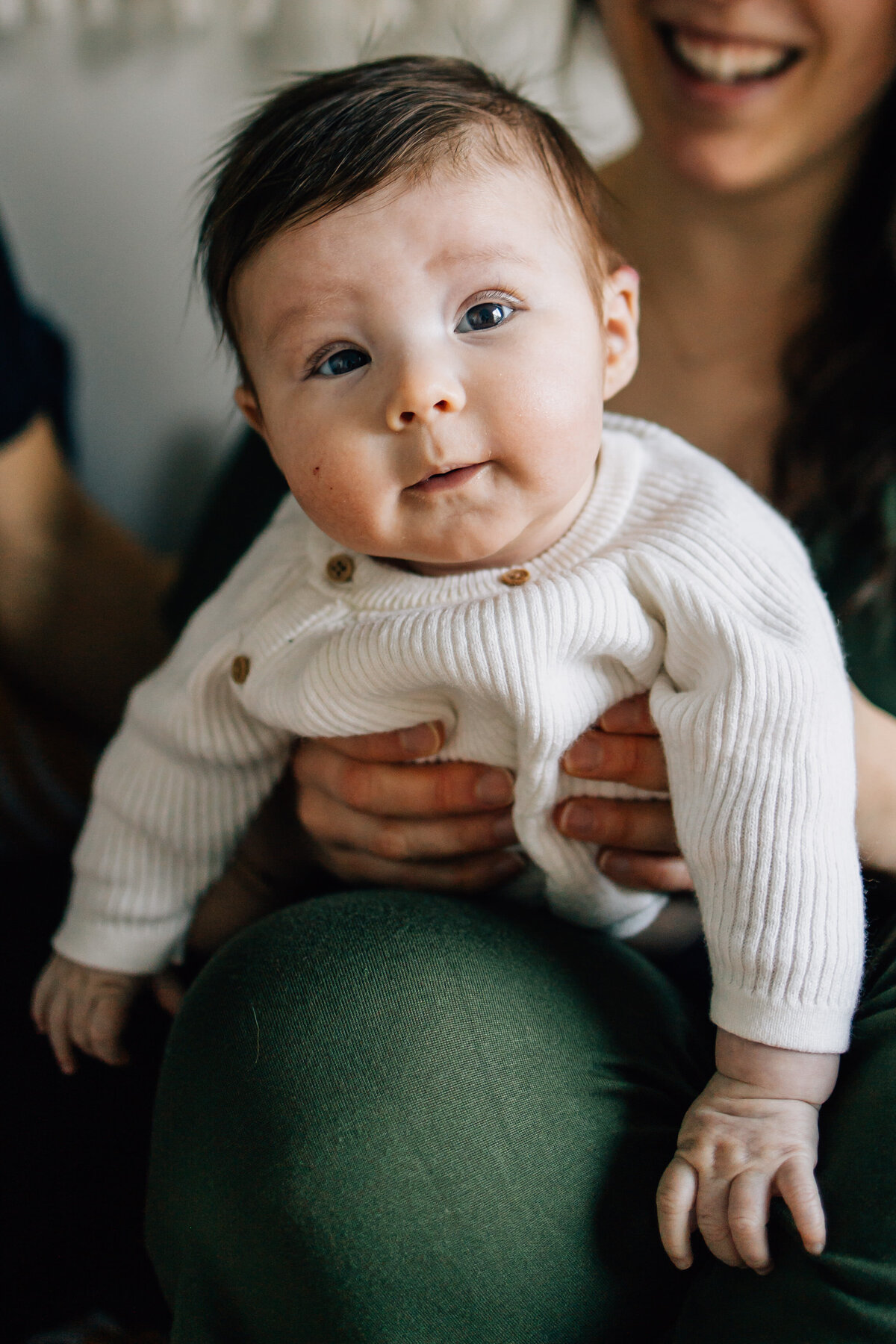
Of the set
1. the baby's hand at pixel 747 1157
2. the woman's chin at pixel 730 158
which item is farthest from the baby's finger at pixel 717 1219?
the woman's chin at pixel 730 158

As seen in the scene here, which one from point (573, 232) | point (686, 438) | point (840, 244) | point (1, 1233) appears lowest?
point (1, 1233)

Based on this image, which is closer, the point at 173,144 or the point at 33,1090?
the point at 33,1090

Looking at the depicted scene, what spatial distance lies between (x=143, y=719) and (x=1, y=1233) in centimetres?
38

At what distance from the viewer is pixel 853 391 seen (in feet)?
3.41

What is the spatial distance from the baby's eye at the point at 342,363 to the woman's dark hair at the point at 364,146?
8 cm

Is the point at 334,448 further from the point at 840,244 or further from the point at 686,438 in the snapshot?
the point at 840,244

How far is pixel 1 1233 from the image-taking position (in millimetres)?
701

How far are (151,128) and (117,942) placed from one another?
1.24 meters

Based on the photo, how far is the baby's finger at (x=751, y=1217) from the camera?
537 millimetres

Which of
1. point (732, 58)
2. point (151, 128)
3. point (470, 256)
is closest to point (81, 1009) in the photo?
point (470, 256)

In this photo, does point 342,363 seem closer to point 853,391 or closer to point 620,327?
point 620,327

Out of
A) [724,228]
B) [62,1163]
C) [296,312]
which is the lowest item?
[62,1163]

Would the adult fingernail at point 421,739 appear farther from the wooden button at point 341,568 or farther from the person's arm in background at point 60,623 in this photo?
the person's arm in background at point 60,623

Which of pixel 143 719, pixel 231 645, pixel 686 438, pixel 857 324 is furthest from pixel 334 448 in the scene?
pixel 857 324
